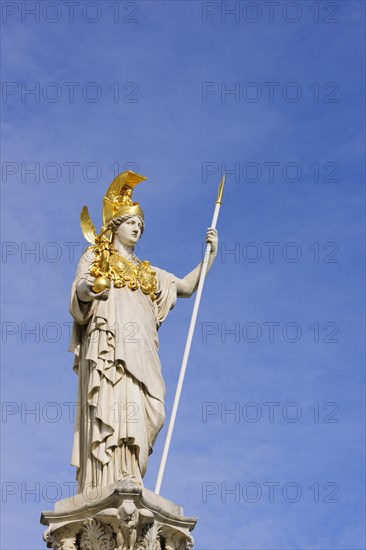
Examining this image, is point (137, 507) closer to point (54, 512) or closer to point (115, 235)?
point (54, 512)

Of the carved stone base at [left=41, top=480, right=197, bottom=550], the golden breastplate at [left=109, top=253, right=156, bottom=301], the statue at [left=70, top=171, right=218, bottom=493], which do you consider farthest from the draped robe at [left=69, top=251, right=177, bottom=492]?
the carved stone base at [left=41, top=480, right=197, bottom=550]

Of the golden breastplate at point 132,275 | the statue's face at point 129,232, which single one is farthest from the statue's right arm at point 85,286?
the statue's face at point 129,232

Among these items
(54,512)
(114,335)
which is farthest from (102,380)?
(54,512)

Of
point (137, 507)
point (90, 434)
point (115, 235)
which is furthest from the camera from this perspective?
point (115, 235)

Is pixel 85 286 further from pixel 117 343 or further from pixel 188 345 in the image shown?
pixel 188 345

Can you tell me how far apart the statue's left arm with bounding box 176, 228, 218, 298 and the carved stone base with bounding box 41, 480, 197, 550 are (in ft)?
16.1

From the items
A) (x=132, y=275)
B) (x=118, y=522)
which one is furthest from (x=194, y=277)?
(x=118, y=522)

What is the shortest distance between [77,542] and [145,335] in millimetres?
3934

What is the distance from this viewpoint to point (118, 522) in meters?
19.0

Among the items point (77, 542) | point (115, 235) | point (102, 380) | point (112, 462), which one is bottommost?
point (77, 542)

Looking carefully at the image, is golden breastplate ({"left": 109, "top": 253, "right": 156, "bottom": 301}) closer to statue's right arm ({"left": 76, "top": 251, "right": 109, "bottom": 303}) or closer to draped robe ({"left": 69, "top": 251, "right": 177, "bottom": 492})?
draped robe ({"left": 69, "top": 251, "right": 177, "bottom": 492})

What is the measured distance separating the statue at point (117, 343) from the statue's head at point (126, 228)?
18mm

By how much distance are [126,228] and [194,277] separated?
1.67m

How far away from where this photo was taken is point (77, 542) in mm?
19562
